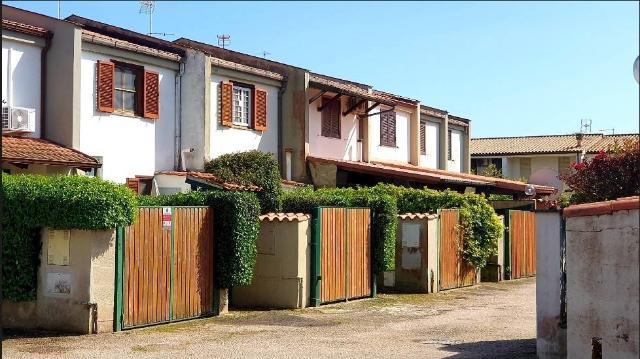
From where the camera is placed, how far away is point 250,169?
23641 millimetres

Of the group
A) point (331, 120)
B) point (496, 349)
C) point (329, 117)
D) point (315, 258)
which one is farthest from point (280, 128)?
point (496, 349)

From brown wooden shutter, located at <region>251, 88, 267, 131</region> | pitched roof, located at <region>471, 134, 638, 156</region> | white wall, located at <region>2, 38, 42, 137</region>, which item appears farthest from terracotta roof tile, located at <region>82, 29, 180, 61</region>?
pitched roof, located at <region>471, 134, 638, 156</region>

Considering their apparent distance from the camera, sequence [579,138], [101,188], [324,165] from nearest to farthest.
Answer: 1. [101,188]
2. [324,165]
3. [579,138]

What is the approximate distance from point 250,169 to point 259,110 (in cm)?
307

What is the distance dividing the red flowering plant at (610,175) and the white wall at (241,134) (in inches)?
567

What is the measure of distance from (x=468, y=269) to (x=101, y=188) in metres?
12.4

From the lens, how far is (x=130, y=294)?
1302 centimetres

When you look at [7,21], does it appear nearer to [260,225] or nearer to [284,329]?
[260,225]

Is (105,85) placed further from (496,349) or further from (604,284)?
(604,284)

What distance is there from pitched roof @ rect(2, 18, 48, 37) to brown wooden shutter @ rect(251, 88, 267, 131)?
7.65 m

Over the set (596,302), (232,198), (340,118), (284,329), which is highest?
(340,118)

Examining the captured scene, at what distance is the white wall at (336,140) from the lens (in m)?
28.2

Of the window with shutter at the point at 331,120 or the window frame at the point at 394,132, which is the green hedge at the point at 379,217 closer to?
the window with shutter at the point at 331,120

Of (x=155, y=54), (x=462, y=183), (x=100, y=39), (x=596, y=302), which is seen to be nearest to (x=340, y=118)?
(x=462, y=183)
